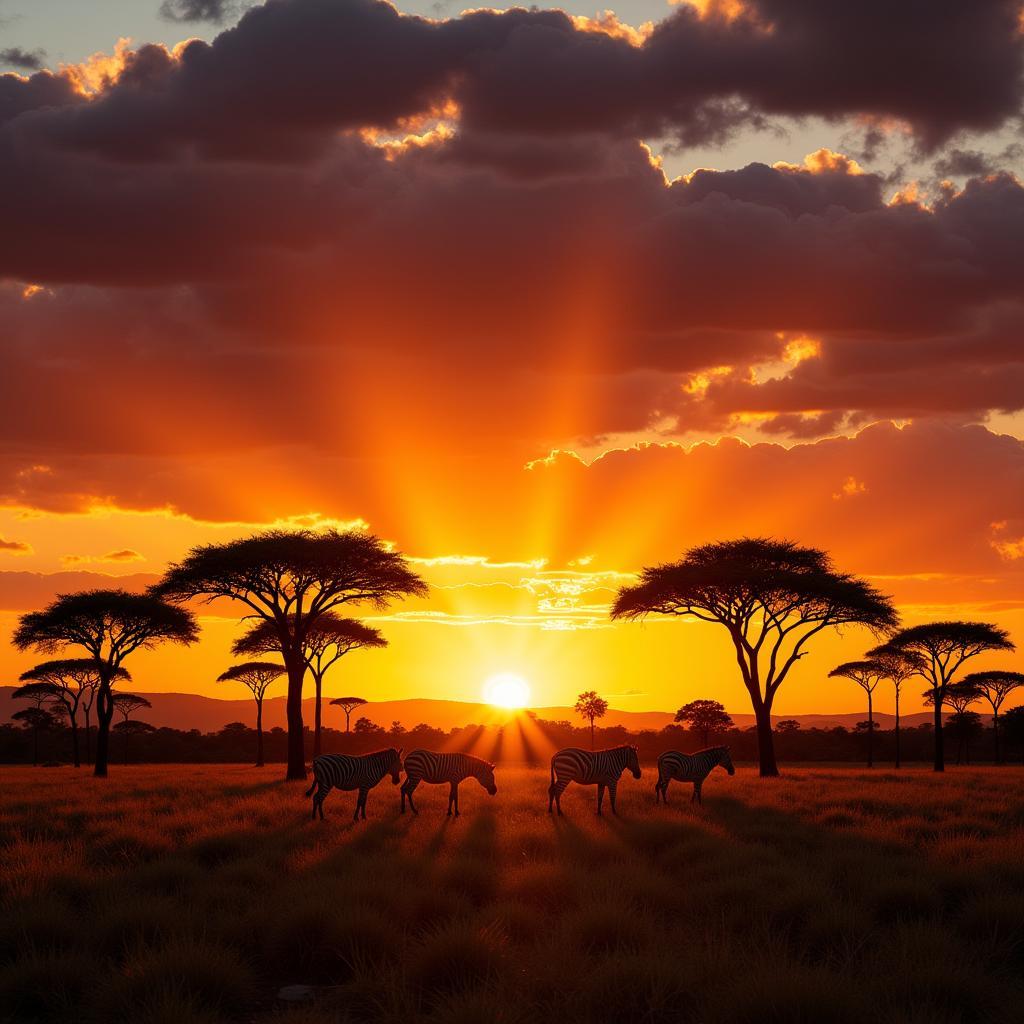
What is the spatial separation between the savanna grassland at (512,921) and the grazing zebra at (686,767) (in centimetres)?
628

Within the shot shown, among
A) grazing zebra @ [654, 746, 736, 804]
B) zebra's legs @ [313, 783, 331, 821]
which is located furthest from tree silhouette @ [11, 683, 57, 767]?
grazing zebra @ [654, 746, 736, 804]

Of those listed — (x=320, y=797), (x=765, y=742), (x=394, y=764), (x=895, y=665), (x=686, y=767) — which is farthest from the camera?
(x=895, y=665)

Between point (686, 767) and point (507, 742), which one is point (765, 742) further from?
point (507, 742)

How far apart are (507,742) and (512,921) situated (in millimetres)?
109082

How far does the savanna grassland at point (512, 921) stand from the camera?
34.7ft

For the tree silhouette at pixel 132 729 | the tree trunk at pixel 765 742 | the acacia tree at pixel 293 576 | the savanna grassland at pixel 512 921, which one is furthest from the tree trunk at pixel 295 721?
the tree silhouette at pixel 132 729

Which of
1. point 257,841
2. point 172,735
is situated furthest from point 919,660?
point 172,735

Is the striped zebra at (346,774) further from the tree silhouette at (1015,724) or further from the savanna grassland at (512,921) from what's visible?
the tree silhouette at (1015,724)

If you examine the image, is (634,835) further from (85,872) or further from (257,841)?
(85,872)

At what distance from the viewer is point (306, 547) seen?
4347 cm

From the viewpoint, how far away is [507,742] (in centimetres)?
12075

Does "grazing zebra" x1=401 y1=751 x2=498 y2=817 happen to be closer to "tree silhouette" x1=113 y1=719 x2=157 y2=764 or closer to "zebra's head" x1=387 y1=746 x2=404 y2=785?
"zebra's head" x1=387 y1=746 x2=404 y2=785

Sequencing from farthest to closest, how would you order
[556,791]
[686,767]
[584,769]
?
[686,767], [584,769], [556,791]

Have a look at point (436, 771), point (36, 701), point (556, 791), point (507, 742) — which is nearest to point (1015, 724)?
point (507, 742)
